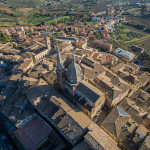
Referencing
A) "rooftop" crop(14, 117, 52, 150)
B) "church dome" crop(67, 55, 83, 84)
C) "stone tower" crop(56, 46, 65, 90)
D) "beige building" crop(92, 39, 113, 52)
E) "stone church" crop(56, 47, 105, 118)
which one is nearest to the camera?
"rooftop" crop(14, 117, 52, 150)

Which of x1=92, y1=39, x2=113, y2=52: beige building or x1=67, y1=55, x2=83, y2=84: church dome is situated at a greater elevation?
x1=67, y1=55, x2=83, y2=84: church dome

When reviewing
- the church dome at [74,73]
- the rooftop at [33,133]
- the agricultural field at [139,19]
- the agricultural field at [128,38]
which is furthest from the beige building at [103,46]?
the agricultural field at [139,19]

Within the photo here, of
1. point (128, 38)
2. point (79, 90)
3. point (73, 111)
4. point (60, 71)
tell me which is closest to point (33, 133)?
point (73, 111)

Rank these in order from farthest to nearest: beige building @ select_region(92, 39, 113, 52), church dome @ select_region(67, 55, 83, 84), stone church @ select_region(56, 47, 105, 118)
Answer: beige building @ select_region(92, 39, 113, 52) → church dome @ select_region(67, 55, 83, 84) → stone church @ select_region(56, 47, 105, 118)

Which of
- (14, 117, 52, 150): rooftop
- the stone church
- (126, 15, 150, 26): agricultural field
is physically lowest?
(14, 117, 52, 150): rooftop

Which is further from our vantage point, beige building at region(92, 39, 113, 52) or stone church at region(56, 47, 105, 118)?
beige building at region(92, 39, 113, 52)

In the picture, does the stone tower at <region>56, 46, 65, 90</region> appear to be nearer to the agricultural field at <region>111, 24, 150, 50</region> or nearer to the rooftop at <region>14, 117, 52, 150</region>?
the rooftop at <region>14, 117, 52, 150</region>

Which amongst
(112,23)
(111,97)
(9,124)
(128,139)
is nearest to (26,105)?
(9,124)

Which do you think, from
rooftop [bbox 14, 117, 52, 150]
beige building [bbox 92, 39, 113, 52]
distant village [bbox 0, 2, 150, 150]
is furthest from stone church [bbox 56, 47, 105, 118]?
beige building [bbox 92, 39, 113, 52]

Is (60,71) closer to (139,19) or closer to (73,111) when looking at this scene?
(73,111)
